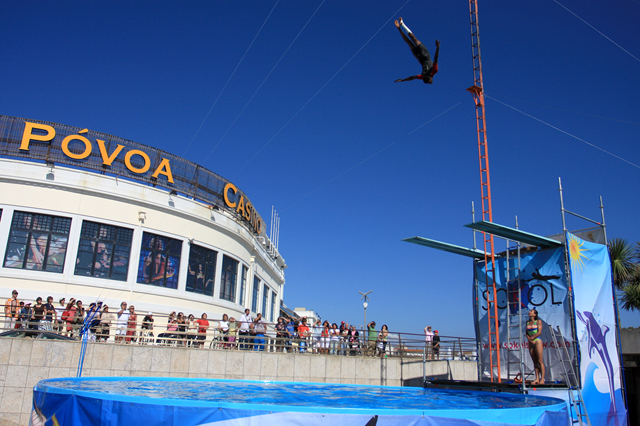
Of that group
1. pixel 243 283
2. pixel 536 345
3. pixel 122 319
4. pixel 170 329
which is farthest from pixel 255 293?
pixel 536 345

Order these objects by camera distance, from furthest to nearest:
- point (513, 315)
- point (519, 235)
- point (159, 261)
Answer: point (159, 261) < point (513, 315) < point (519, 235)

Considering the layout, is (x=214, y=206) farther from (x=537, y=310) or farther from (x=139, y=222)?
(x=537, y=310)

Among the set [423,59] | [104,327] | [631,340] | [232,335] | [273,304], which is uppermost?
[423,59]

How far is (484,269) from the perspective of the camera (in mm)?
17281

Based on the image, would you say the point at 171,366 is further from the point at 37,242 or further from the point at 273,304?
the point at 273,304

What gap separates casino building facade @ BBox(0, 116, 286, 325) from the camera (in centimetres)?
2117

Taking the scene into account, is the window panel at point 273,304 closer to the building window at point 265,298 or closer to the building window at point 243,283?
the building window at point 265,298

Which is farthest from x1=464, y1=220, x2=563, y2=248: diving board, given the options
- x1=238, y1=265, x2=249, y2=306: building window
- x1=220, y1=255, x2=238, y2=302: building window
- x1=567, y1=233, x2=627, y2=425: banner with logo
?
x1=238, y1=265, x2=249, y2=306: building window

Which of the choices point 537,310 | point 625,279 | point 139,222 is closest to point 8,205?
point 139,222

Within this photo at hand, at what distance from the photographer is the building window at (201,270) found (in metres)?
25.5

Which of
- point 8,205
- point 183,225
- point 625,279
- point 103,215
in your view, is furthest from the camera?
point 625,279

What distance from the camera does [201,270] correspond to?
26172 millimetres

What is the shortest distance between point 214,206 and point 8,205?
9.89 m

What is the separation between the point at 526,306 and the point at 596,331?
6.61 feet
